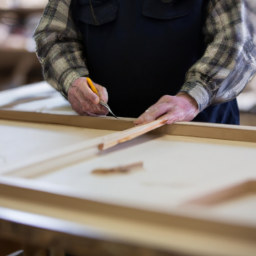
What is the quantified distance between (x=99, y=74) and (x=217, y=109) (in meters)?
0.46

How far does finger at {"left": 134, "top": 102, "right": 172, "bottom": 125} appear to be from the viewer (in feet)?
3.48

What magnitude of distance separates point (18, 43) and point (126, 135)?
304cm

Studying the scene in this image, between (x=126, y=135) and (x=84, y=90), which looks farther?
(x=84, y=90)

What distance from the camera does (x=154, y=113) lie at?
1066 millimetres

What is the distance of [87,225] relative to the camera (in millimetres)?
536

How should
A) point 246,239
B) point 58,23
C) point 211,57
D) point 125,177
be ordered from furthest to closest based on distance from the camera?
point 58,23, point 211,57, point 125,177, point 246,239

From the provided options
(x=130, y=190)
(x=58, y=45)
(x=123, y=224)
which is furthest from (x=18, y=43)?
(x=123, y=224)

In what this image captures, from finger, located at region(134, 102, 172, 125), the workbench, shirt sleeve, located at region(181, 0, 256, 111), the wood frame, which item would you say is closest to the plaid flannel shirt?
shirt sleeve, located at region(181, 0, 256, 111)

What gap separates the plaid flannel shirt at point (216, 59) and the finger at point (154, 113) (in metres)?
0.13

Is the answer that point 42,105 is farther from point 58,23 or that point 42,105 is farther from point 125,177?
point 125,177

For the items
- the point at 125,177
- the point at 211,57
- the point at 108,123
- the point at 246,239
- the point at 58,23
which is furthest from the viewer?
the point at 58,23

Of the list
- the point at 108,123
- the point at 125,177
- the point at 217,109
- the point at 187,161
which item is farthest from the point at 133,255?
the point at 217,109

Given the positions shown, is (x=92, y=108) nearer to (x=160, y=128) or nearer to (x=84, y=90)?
(x=84, y=90)

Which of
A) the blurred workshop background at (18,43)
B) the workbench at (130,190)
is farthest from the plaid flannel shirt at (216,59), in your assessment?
the blurred workshop background at (18,43)
